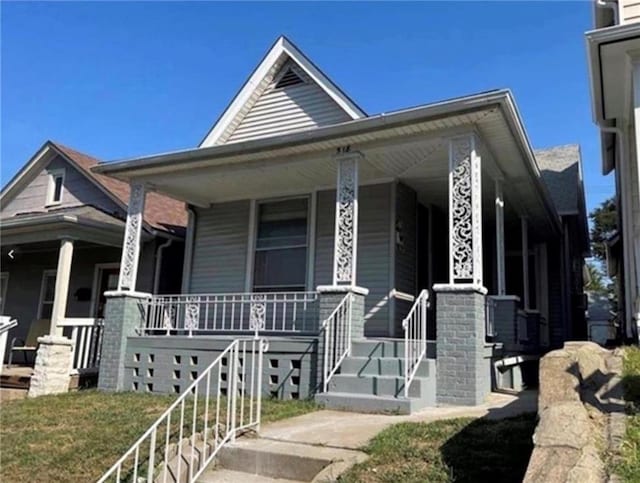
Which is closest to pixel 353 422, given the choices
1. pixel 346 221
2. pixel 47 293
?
pixel 346 221

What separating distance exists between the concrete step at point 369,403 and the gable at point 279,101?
503 cm

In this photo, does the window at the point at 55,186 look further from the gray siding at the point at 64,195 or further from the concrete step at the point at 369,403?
the concrete step at the point at 369,403

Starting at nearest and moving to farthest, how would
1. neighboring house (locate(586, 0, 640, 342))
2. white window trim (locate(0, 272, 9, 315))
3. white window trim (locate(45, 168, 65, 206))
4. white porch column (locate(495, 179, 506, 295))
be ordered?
1. neighboring house (locate(586, 0, 640, 342))
2. white porch column (locate(495, 179, 506, 295))
3. white window trim (locate(45, 168, 65, 206))
4. white window trim (locate(0, 272, 9, 315))

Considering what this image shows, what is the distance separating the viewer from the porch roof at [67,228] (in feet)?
31.8

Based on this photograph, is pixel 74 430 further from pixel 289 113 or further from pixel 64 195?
pixel 64 195

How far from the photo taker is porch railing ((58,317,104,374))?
9.03 m

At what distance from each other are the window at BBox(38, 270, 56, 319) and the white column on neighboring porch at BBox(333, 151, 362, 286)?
8.73 m

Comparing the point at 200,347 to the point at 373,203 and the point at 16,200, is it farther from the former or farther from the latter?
the point at 16,200

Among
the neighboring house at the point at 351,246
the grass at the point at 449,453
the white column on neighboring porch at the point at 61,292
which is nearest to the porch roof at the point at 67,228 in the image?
the white column on neighboring porch at the point at 61,292

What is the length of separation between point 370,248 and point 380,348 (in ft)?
8.90

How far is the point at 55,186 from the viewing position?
1320 cm

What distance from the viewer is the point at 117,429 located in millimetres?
5484

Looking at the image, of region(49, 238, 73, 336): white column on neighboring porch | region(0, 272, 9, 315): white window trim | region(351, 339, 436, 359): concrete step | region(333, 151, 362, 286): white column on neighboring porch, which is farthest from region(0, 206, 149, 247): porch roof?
region(351, 339, 436, 359): concrete step

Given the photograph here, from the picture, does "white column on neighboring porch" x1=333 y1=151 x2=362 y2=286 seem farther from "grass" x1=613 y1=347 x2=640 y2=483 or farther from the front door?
the front door
